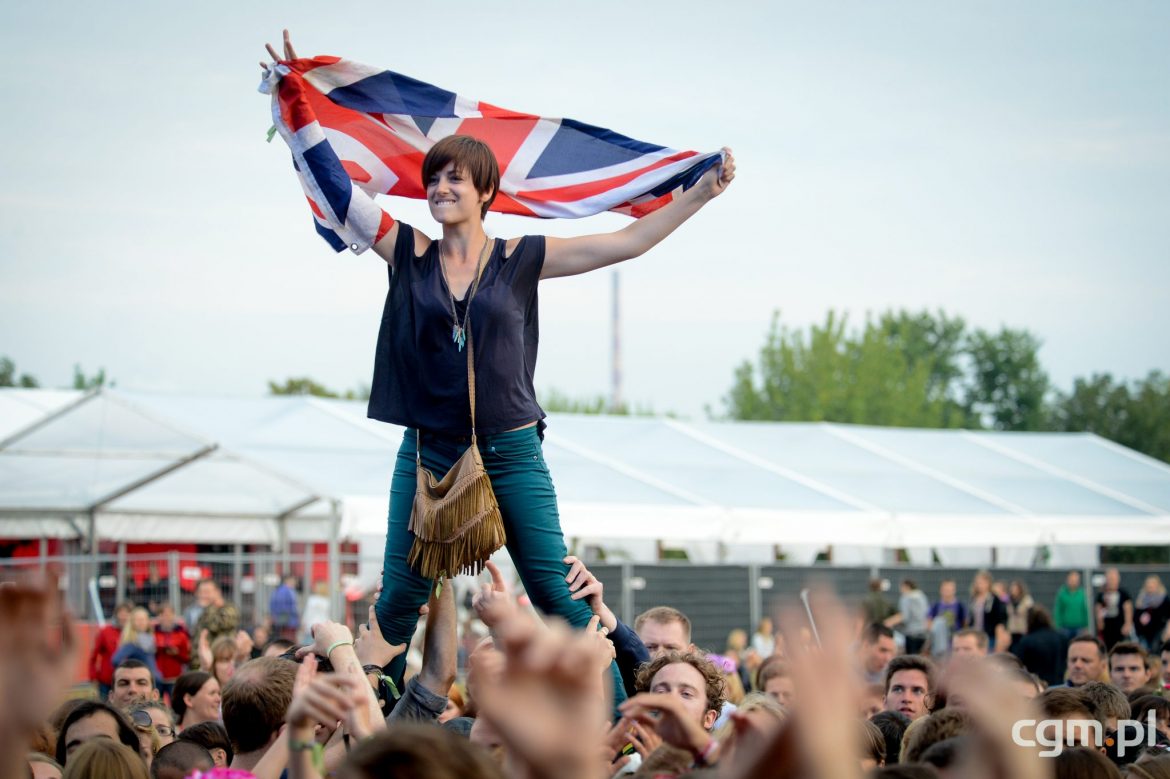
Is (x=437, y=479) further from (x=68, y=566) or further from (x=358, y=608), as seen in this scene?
(x=68, y=566)

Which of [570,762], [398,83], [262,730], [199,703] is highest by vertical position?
[398,83]

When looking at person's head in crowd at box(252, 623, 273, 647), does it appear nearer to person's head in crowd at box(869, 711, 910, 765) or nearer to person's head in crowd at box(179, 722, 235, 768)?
person's head in crowd at box(179, 722, 235, 768)

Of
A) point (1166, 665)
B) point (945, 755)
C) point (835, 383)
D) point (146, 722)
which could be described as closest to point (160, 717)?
point (146, 722)

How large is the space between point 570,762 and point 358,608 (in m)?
16.2

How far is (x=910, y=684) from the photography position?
668cm

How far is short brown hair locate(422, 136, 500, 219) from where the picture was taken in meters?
4.43

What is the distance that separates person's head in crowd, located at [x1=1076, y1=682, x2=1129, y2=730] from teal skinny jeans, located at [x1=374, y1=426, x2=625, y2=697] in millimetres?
1992

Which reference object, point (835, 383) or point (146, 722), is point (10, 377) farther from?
point (146, 722)

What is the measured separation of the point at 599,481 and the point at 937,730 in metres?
15.1

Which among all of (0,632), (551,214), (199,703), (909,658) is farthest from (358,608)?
(0,632)

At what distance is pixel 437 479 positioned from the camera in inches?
174

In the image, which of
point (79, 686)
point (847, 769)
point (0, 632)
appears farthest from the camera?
point (79, 686)

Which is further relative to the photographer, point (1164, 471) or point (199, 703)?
point (1164, 471)

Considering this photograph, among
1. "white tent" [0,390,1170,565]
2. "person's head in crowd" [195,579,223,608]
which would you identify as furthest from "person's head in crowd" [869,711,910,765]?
"white tent" [0,390,1170,565]
